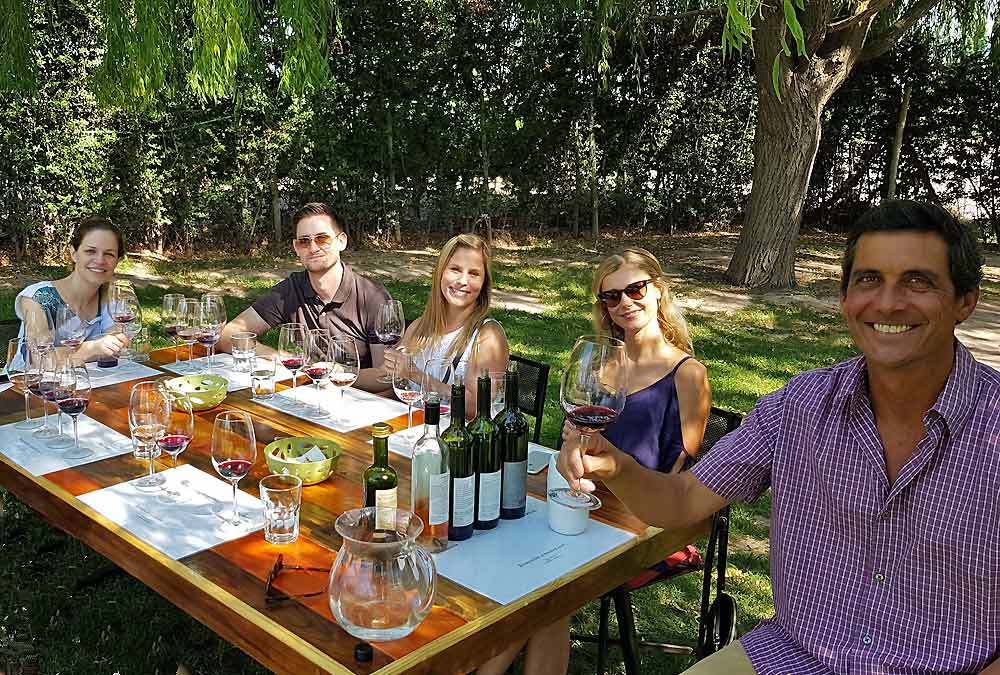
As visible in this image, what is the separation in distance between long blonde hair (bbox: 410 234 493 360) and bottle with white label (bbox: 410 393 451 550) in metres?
1.56

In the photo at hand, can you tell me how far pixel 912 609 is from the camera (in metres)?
1.85

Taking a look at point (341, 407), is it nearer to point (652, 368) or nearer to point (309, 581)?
point (652, 368)

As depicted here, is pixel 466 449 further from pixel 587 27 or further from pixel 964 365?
pixel 587 27

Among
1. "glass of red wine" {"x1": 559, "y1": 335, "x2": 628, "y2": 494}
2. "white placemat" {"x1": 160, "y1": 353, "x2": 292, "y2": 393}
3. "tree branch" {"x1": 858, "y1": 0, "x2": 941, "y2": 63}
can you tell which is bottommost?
"white placemat" {"x1": 160, "y1": 353, "x2": 292, "y2": 393}

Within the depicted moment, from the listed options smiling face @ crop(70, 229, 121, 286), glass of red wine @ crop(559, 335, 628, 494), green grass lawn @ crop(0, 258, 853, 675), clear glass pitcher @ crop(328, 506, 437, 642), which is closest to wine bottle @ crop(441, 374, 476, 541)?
glass of red wine @ crop(559, 335, 628, 494)

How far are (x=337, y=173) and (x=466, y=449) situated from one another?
1022cm

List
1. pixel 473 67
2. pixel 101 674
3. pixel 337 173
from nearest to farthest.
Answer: pixel 101 674 < pixel 337 173 < pixel 473 67

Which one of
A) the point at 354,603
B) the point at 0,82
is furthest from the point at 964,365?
the point at 0,82

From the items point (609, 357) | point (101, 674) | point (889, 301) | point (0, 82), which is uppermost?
point (0, 82)

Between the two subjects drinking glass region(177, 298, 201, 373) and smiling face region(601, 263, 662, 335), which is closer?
smiling face region(601, 263, 662, 335)

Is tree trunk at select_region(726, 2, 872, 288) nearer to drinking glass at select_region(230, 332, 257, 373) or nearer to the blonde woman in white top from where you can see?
the blonde woman in white top

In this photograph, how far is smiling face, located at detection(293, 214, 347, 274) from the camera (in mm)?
4195

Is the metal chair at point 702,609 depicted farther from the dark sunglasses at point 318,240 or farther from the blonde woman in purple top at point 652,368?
the dark sunglasses at point 318,240

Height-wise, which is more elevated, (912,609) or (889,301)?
(889,301)
